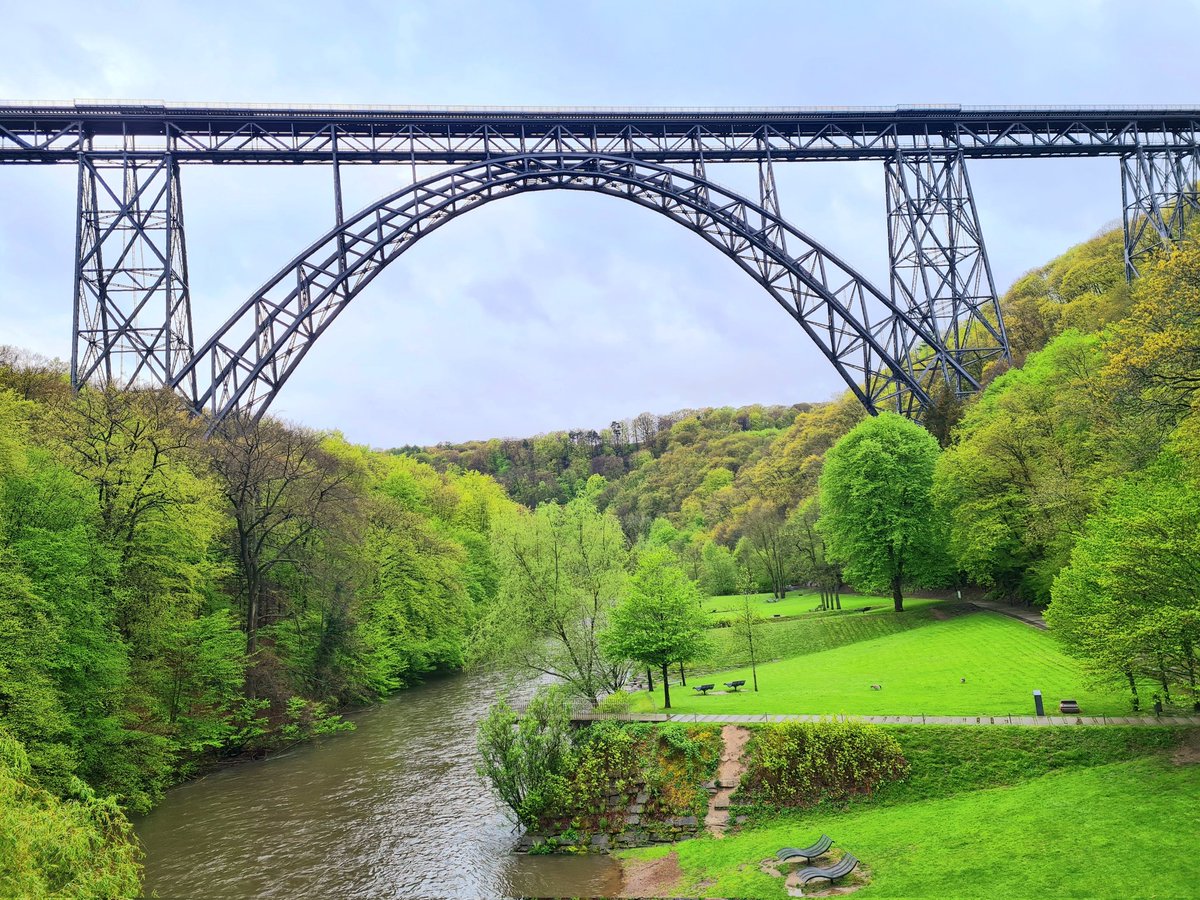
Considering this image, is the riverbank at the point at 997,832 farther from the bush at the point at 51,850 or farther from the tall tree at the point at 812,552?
the tall tree at the point at 812,552

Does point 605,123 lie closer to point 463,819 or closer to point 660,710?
point 660,710

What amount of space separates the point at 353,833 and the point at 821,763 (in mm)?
12348

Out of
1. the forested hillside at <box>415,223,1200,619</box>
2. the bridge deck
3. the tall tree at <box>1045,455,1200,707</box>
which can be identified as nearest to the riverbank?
the bridge deck

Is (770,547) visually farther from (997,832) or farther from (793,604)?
(997,832)

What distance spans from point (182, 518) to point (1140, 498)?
27663mm

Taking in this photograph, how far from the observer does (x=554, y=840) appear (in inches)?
725

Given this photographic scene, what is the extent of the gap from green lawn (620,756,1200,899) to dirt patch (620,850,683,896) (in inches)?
9.7

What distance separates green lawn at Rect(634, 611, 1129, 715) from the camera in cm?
1977

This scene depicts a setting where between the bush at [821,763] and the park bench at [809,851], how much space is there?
298cm

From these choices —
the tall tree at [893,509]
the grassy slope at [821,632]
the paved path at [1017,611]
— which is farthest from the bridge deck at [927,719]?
the tall tree at [893,509]

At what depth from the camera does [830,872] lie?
13641 mm

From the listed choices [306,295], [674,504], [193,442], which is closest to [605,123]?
[306,295]

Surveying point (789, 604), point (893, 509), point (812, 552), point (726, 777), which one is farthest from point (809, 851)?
point (789, 604)

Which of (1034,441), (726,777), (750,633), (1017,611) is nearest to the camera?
(726,777)
